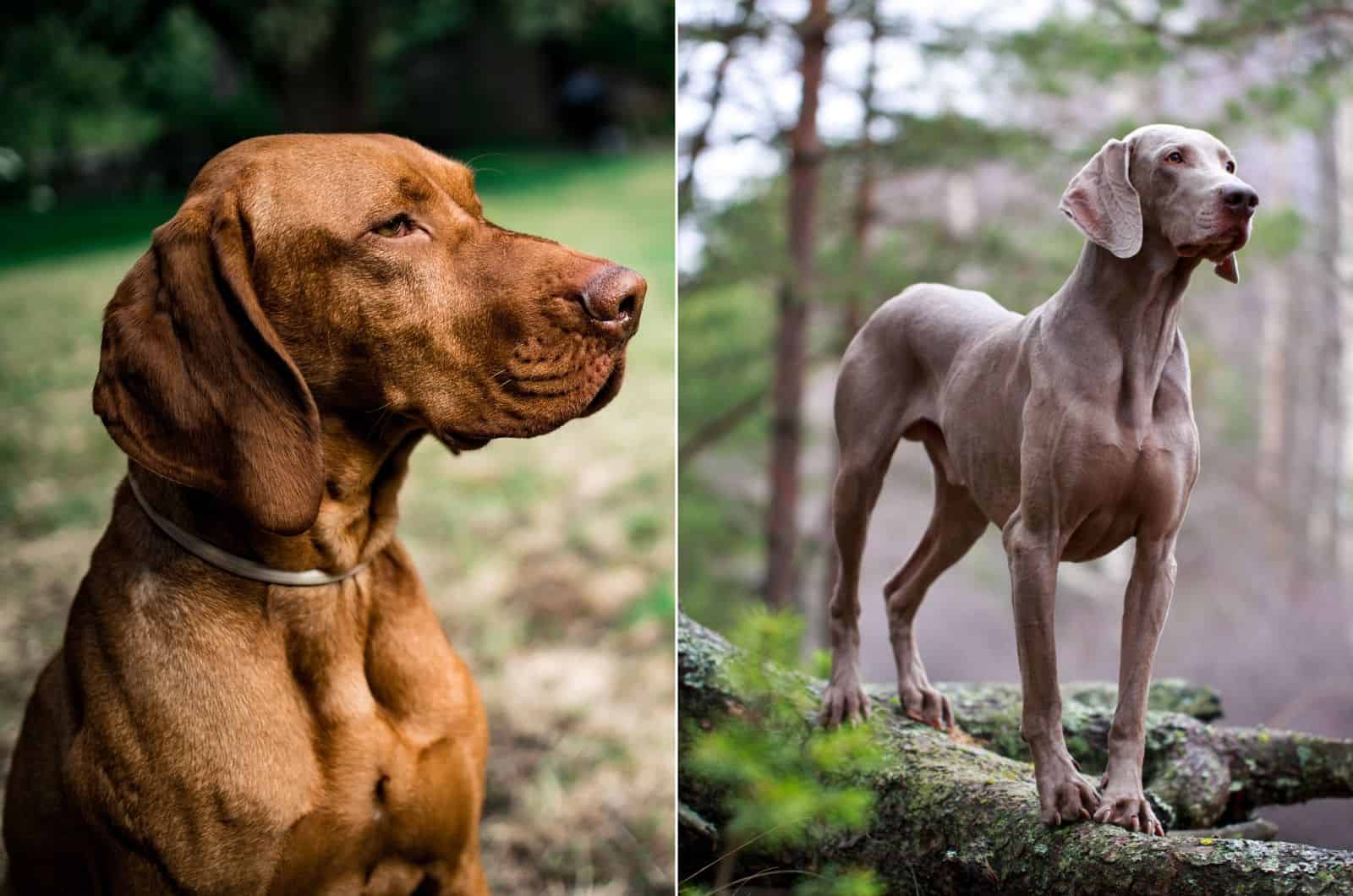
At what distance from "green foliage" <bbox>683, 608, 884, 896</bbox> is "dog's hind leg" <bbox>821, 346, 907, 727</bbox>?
0.06 m

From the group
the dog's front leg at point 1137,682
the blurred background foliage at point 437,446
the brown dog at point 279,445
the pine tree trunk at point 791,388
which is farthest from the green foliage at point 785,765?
the pine tree trunk at point 791,388

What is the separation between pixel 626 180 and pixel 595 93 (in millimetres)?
1369

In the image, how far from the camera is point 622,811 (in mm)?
3422

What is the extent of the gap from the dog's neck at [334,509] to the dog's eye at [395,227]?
0.30 metres

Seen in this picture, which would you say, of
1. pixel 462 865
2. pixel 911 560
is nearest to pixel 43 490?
pixel 462 865

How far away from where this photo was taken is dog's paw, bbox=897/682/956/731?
211cm

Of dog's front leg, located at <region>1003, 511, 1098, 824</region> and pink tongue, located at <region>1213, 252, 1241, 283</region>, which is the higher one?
pink tongue, located at <region>1213, 252, 1241, 283</region>

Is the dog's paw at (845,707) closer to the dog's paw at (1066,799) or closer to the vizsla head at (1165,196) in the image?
the dog's paw at (1066,799)

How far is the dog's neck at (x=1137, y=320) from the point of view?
5.50ft

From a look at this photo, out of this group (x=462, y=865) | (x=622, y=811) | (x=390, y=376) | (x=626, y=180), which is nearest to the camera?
(x=390, y=376)

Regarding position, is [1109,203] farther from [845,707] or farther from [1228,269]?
[845,707]

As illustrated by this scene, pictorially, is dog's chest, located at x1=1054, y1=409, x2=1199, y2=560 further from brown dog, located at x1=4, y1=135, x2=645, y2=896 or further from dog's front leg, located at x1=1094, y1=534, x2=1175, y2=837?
brown dog, located at x1=4, y1=135, x2=645, y2=896

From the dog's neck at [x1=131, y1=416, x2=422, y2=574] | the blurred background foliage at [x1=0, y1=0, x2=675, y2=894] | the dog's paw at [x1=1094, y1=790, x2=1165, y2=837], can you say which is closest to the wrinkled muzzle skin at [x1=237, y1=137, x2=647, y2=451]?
the dog's neck at [x1=131, y1=416, x2=422, y2=574]

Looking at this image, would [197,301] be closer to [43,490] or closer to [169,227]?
[169,227]
